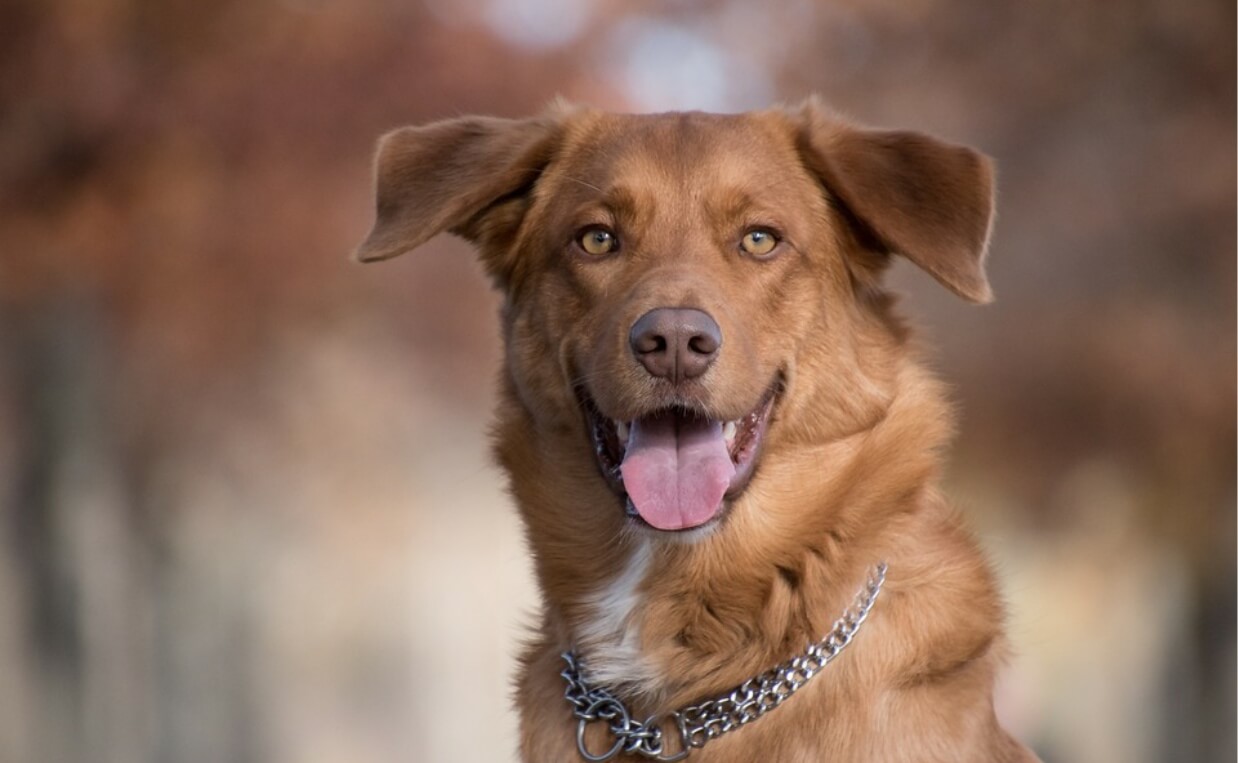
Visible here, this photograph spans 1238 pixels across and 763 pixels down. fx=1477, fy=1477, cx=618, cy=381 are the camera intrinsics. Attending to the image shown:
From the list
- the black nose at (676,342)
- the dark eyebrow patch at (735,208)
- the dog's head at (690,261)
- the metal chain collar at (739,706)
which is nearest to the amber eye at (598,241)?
the dog's head at (690,261)

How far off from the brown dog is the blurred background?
364 centimetres

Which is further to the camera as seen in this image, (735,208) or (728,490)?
(735,208)

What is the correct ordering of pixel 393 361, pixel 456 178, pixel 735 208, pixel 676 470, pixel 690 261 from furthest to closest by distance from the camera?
pixel 393 361 < pixel 456 178 < pixel 735 208 < pixel 690 261 < pixel 676 470

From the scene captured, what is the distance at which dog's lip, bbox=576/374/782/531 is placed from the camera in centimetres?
334

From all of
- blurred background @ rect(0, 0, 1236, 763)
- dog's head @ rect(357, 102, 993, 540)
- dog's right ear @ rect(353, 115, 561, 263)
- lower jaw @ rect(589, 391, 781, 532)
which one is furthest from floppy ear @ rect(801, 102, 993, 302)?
blurred background @ rect(0, 0, 1236, 763)

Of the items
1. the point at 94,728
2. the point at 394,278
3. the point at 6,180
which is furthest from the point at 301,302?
the point at 94,728

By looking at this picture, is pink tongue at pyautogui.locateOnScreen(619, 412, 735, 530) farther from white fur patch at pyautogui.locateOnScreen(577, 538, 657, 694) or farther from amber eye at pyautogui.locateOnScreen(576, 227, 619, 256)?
amber eye at pyautogui.locateOnScreen(576, 227, 619, 256)

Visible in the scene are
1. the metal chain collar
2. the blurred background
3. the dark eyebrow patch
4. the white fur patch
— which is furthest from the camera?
the blurred background

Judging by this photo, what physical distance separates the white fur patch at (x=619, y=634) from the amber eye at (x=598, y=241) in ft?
2.29

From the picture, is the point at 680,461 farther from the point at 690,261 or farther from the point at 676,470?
the point at 690,261

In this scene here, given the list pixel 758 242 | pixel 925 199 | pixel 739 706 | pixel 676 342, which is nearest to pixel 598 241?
pixel 758 242

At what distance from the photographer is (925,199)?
11.2 ft

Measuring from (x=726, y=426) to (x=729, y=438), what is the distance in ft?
0.09

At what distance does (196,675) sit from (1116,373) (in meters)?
4.92
